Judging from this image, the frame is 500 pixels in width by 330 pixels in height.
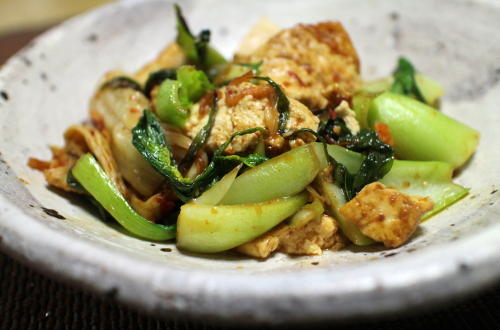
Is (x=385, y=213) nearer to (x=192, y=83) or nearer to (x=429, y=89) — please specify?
(x=192, y=83)

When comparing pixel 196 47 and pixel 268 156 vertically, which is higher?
pixel 196 47

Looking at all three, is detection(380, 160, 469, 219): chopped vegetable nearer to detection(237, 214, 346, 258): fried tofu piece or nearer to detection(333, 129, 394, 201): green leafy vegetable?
detection(333, 129, 394, 201): green leafy vegetable

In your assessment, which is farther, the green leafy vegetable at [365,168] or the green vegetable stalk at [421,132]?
→ the green vegetable stalk at [421,132]

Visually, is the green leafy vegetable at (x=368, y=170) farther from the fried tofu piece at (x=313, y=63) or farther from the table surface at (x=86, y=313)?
the table surface at (x=86, y=313)

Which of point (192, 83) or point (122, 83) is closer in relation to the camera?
point (192, 83)

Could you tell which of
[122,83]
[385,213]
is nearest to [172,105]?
[122,83]

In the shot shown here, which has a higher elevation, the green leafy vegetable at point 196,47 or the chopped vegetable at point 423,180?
the green leafy vegetable at point 196,47

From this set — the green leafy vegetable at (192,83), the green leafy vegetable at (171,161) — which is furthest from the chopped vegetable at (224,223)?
the green leafy vegetable at (192,83)
